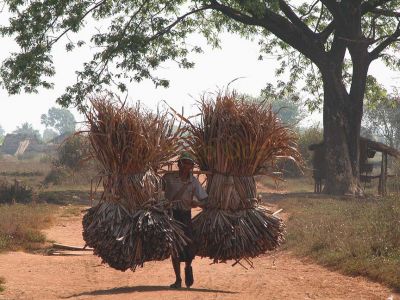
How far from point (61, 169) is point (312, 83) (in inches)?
444

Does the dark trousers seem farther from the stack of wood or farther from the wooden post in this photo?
the wooden post

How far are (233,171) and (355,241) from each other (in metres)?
4.08

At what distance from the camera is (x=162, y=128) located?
6.74m

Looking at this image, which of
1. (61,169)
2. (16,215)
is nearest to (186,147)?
(16,215)

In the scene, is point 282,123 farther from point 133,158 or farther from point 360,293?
point 360,293

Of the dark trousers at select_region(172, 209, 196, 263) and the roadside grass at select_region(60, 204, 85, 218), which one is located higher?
the dark trousers at select_region(172, 209, 196, 263)

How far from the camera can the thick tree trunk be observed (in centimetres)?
2128

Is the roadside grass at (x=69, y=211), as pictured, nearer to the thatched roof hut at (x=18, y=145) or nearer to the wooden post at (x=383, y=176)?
the wooden post at (x=383, y=176)

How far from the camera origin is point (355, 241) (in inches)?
401

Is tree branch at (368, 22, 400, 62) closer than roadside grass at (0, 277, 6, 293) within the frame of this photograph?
No

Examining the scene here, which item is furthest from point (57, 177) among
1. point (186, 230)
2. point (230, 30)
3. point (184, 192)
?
point (186, 230)

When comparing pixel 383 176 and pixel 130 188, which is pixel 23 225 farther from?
pixel 383 176

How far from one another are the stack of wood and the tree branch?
52.5ft

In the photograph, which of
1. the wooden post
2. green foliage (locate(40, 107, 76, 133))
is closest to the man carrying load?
the wooden post
